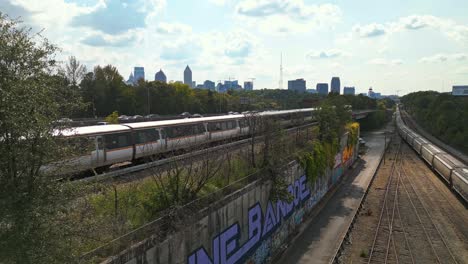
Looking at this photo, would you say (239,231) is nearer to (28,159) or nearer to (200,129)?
(28,159)

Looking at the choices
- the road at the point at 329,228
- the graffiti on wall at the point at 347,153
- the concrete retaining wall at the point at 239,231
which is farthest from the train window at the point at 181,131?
the graffiti on wall at the point at 347,153

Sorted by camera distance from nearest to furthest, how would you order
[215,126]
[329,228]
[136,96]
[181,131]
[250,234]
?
[250,234], [329,228], [181,131], [215,126], [136,96]

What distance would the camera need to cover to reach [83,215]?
8148 millimetres

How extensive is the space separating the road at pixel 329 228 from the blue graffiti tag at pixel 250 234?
223cm

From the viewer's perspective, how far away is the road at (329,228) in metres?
22.8

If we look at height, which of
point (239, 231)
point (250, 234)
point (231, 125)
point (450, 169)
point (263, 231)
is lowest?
point (450, 169)

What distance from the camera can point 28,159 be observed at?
22.4ft

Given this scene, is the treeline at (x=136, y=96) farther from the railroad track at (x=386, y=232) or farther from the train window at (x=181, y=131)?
the train window at (x=181, y=131)

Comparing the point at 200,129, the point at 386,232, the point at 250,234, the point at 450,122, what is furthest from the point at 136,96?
the point at 450,122

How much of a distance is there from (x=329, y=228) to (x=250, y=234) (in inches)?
449

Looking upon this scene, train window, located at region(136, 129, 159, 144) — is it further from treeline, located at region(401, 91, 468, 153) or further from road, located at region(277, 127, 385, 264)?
treeline, located at region(401, 91, 468, 153)

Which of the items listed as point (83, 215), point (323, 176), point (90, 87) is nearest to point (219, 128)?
point (323, 176)

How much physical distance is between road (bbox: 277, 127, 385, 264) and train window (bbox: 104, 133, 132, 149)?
12.2 m

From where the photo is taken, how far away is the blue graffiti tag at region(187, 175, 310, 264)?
15125 millimetres
